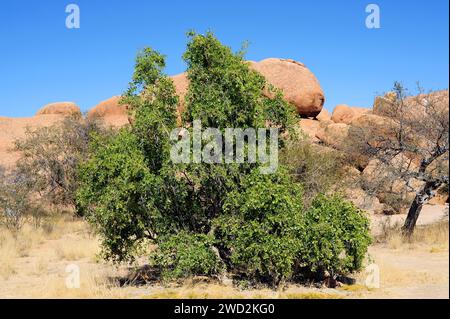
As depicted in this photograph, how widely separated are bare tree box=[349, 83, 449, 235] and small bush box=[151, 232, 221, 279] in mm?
8028

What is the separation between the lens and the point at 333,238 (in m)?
9.47

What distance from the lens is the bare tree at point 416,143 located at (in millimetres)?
15625

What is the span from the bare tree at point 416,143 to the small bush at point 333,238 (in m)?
6.24

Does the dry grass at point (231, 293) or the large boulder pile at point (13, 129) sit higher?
the large boulder pile at point (13, 129)

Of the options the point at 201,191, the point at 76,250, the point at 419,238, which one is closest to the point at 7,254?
the point at 76,250

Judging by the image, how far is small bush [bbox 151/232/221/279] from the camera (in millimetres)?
9461

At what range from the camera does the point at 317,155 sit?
21.0m

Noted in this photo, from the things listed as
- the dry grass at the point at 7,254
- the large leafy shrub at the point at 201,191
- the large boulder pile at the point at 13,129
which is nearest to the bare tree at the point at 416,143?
the large leafy shrub at the point at 201,191

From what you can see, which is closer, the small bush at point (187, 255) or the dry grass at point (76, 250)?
Answer: the small bush at point (187, 255)

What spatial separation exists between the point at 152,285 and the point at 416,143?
1135 centimetres

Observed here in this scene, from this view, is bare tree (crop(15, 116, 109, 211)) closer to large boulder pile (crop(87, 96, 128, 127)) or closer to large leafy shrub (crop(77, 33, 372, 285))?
large leafy shrub (crop(77, 33, 372, 285))

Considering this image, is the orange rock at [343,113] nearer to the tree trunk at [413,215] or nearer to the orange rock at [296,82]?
the orange rock at [296,82]

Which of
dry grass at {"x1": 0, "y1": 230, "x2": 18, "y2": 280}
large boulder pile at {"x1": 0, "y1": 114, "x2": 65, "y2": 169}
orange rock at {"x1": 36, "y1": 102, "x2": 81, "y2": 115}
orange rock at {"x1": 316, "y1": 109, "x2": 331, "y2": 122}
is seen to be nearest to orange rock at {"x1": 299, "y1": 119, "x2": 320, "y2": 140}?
orange rock at {"x1": 316, "y1": 109, "x2": 331, "y2": 122}
